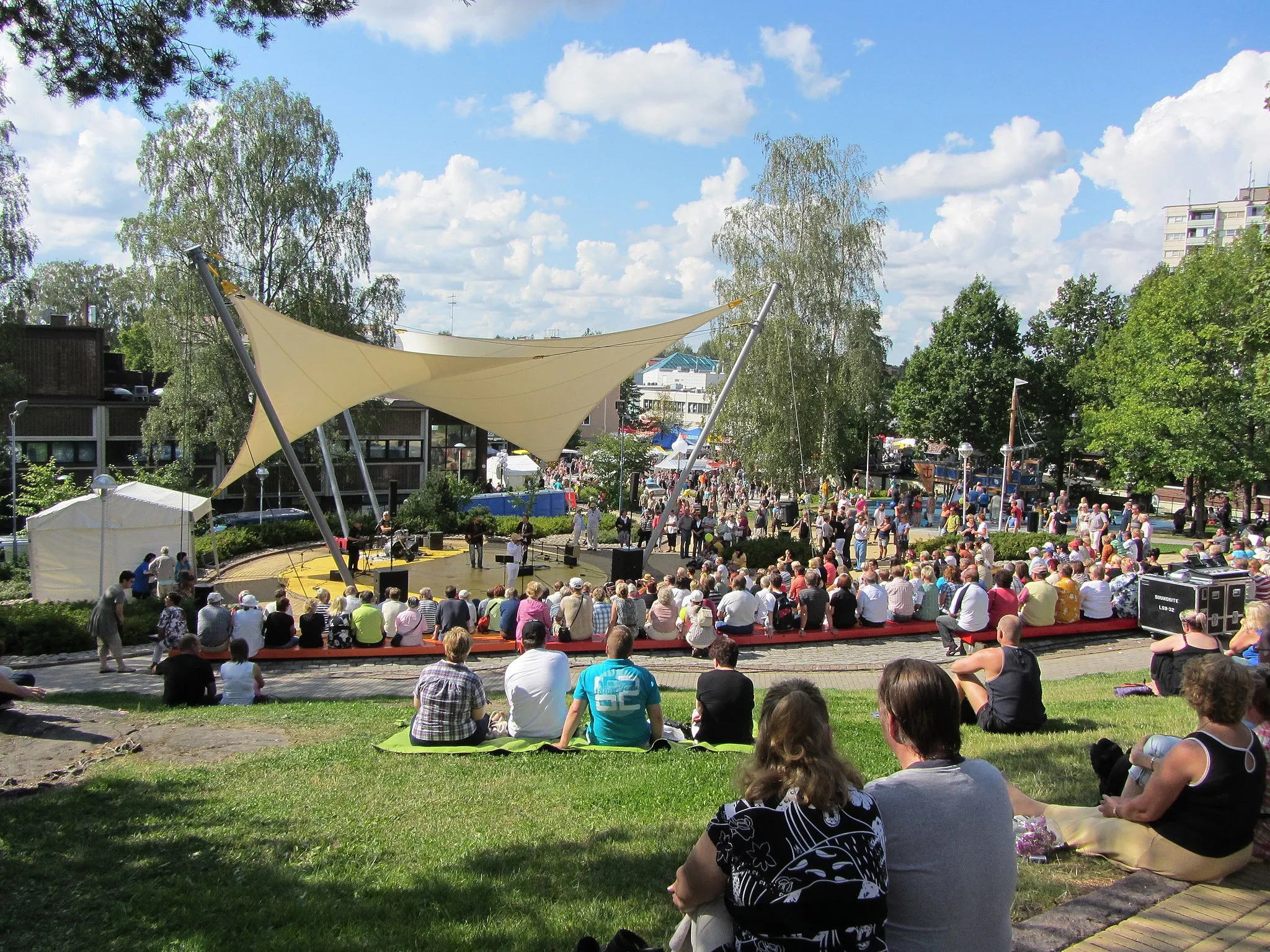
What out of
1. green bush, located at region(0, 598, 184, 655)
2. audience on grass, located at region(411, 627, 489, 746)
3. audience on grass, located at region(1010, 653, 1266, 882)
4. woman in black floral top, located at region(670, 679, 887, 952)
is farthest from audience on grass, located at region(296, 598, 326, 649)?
woman in black floral top, located at region(670, 679, 887, 952)

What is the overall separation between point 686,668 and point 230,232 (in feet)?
75.8

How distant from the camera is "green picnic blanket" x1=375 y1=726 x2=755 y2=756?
614 cm

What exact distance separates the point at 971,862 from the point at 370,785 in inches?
156

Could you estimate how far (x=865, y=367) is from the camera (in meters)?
31.0

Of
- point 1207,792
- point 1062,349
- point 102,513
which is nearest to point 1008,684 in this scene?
point 1207,792

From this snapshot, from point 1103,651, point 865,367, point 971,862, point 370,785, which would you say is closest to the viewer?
point 971,862

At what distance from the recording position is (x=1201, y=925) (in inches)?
140

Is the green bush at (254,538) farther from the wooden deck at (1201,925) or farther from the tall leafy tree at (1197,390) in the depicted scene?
the tall leafy tree at (1197,390)

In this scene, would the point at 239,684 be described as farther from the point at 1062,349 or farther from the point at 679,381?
the point at 679,381

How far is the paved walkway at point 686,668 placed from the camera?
10.6m

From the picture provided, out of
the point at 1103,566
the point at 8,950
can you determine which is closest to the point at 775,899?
the point at 8,950

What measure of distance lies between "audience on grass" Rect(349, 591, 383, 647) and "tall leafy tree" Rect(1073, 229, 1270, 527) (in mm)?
25320

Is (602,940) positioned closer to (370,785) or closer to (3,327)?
(370,785)

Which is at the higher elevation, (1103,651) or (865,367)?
(865,367)
